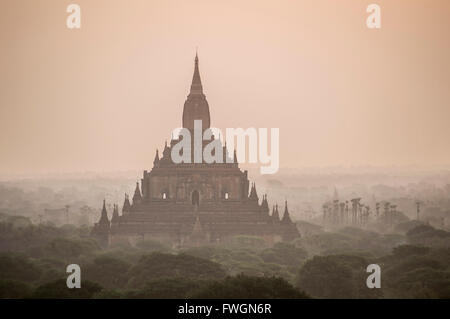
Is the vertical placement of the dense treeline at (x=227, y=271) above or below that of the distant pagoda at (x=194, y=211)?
below

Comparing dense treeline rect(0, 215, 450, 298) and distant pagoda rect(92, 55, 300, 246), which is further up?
distant pagoda rect(92, 55, 300, 246)

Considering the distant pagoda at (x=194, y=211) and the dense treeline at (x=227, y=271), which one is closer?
the dense treeline at (x=227, y=271)

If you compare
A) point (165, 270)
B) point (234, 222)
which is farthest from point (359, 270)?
point (234, 222)

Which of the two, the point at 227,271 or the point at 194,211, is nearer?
the point at 227,271

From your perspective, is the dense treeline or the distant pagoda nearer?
the dense treeline

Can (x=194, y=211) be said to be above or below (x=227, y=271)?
above

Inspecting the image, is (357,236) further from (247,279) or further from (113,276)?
(247,279)
